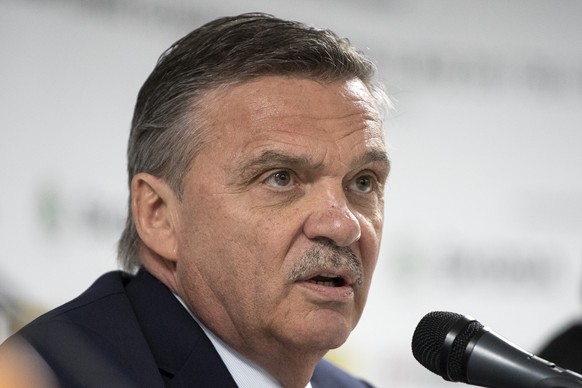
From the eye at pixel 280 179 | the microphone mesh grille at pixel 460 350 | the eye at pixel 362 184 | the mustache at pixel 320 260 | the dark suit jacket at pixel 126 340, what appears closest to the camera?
the microphone mesh grille at pixel 460 350

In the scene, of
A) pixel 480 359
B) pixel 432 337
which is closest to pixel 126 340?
pixel 432 337

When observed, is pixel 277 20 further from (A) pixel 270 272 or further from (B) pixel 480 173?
(B) pixel 480 173

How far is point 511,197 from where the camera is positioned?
5047 mm

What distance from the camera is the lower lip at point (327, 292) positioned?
8.23ft

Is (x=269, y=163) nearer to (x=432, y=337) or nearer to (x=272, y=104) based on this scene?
(x=272, y=104)

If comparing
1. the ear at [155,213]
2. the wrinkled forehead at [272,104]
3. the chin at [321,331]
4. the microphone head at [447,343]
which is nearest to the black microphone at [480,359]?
the microphone head at [447,343]

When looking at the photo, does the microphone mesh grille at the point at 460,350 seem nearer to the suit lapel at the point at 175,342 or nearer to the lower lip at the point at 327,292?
the lower lip at the point at 327,292

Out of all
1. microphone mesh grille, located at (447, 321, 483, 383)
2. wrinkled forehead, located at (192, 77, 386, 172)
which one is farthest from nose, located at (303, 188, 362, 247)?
microphone mesh grille, located at (447, 321, 483, 383)

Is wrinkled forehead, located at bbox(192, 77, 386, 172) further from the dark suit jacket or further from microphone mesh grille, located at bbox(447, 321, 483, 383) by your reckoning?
microphone mesh grille, located at bbox(447, 321, 483, 383)

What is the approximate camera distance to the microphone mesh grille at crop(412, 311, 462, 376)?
2.05 m

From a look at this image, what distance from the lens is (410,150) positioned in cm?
490

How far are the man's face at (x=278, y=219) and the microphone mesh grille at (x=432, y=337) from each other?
1.35 feet

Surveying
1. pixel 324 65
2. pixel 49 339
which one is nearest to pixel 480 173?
pixel 324 65

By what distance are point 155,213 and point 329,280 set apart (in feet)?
1.73
